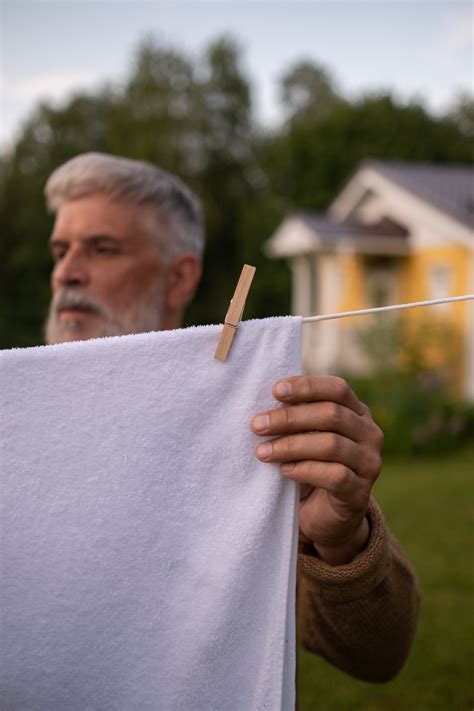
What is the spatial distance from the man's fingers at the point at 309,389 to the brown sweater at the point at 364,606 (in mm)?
319

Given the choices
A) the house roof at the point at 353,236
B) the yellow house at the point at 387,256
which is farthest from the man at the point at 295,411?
the house roof at the point at 353,236

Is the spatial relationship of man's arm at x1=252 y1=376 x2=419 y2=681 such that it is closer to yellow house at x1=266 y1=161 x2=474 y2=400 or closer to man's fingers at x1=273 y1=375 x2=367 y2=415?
man's fingers at x1=273 y1=375 x2=367 y2=415

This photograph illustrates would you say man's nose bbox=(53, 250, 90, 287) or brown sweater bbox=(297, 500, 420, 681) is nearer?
brown sweater bbox=(297, 500, 420, 681)

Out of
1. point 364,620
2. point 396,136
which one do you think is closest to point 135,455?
point 364,620

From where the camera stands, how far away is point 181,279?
2.23 m

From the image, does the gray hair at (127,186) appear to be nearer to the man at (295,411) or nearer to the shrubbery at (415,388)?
the man at (295,411)

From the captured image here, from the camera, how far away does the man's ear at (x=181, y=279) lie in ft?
7.21

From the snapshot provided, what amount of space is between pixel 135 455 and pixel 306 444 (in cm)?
27

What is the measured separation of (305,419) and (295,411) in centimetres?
2

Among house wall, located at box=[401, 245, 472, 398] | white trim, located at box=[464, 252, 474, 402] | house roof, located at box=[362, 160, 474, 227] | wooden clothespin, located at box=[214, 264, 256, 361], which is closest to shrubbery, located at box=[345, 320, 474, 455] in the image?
house wall, located at box=[401, 245, 472, 398]

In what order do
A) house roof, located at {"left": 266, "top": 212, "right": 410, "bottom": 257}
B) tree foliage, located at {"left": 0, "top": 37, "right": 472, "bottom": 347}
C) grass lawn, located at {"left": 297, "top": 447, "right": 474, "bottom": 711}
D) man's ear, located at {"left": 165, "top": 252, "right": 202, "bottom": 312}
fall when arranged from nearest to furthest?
man's ear, located at {"left": 165, "top": 252, "right": 202, "bottom": 312}, grass lawn, located at {"left": 297, "top": 447, "right": 474, "bottom": 711}, house roof, located at {"left": 266, "top": 212, "right": 410, "bottom": 257}, tree foliage, located at {"left": 0, "top": 37, "right": 472, "bottom": 347}

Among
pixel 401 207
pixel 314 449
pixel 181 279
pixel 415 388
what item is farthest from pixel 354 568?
pixel 401 207

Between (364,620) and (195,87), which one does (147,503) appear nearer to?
(364,620)

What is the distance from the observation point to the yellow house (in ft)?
43.1
